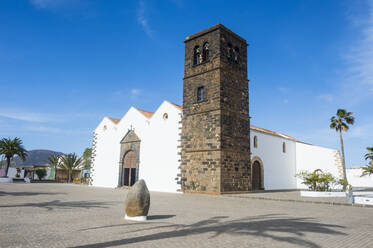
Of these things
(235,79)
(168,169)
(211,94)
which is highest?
(235,79)

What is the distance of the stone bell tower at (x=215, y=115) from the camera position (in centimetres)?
1675

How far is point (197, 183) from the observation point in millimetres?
17250

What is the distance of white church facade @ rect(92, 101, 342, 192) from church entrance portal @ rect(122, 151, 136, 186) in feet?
0.76

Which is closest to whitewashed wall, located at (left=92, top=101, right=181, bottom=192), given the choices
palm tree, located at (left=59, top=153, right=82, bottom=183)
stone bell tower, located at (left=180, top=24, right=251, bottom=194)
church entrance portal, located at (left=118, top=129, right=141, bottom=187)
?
church entrance portal, located at (left=118, top=129, right=141, bottom=187)

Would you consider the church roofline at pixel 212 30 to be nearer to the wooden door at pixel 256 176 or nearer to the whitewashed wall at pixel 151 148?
the whitewashed wall at pixel 151 148

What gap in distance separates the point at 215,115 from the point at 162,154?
220 inches

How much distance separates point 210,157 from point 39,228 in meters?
12.0

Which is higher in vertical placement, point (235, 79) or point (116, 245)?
point (235, 79)

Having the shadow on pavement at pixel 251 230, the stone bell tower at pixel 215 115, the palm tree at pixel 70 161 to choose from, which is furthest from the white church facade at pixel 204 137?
the palm tree at pixel 70 161

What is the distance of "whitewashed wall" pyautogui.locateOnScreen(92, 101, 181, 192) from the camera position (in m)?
19.6

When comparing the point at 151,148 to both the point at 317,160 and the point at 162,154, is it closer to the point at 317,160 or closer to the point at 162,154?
the point at 162,154

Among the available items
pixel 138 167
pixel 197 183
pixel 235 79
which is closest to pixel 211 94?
pixel 235 79

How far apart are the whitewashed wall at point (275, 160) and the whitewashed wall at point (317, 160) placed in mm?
802

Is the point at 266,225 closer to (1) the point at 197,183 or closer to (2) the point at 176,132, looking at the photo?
(1) the point at 197,183
